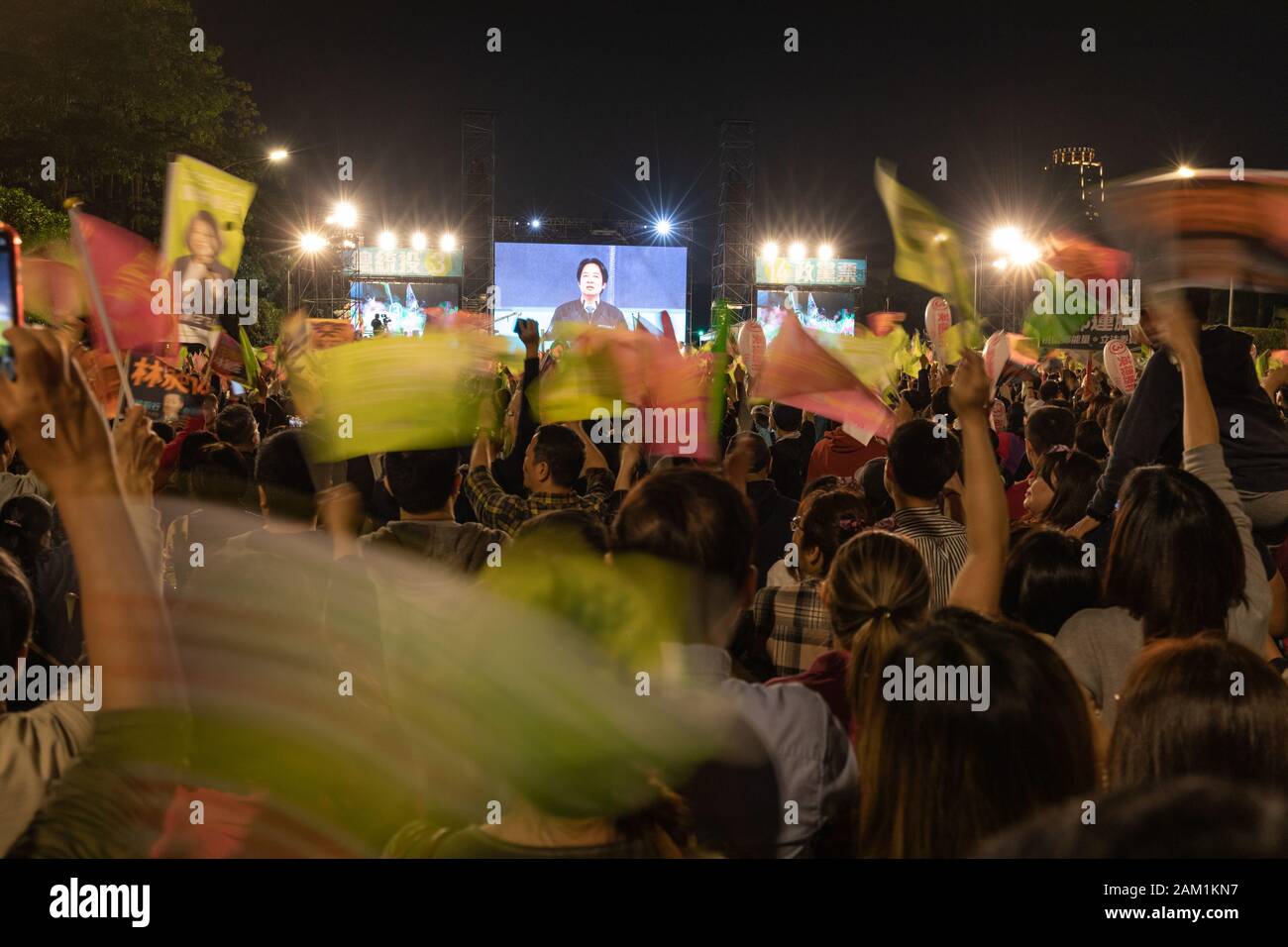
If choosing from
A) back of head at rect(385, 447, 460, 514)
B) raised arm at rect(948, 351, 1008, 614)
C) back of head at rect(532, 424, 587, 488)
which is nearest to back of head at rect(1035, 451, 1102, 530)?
raised arm at rect(948, 351, 1008, 614)

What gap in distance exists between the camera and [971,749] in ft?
6.20

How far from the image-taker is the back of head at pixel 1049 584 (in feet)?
11.4

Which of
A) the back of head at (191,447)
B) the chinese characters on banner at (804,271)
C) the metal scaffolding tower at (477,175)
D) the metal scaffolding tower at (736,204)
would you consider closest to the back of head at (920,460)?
the back of head at (191,447)

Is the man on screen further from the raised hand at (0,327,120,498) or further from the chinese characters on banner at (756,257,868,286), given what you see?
the raised hand at (0,327,120,498)

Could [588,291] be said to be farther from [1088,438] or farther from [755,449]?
[755,449]

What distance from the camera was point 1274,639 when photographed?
4.36 meters

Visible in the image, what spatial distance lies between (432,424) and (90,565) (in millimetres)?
3445

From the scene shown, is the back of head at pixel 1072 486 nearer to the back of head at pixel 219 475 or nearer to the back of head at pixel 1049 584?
the back of head at pixel 1049 584

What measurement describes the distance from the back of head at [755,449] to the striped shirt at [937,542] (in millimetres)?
1489

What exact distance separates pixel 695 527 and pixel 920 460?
1.89 meters

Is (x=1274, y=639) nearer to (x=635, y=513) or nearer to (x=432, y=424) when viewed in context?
(x=635, y=513)

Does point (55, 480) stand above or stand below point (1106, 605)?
above

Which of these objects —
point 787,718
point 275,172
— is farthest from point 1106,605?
point 275,172
